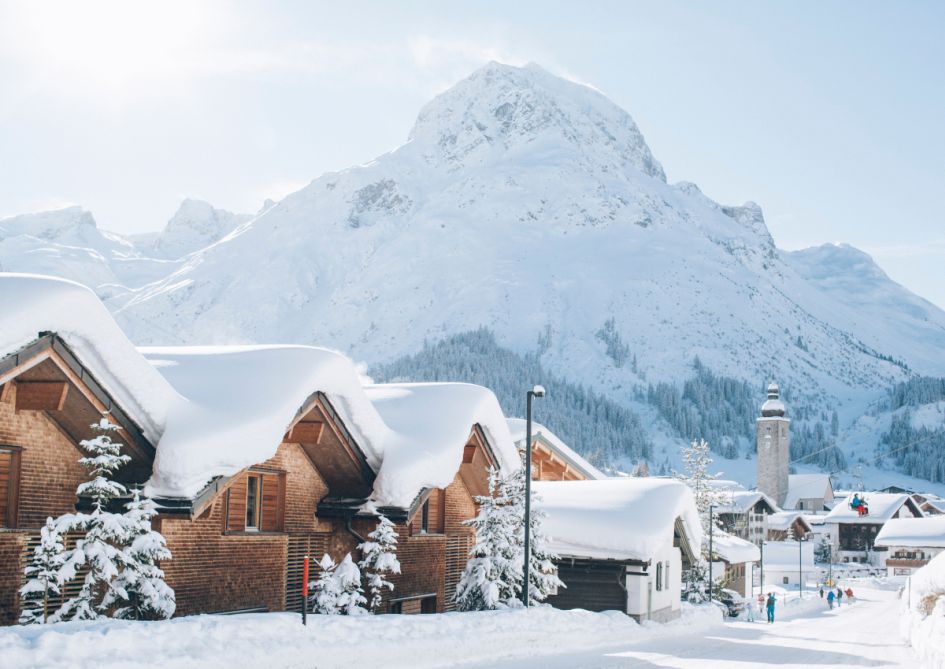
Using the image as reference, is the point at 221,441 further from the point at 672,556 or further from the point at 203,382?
the point at 672,556

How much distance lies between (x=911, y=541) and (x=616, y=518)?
86650 mm

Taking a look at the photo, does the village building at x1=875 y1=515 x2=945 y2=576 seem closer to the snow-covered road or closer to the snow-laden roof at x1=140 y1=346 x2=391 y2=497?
the snow-covered road

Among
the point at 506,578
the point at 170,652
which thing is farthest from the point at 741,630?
the point at 170,652

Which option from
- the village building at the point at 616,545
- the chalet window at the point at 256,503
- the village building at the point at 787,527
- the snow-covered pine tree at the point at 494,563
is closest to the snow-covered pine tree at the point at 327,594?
the chalet window at the point at 256,503

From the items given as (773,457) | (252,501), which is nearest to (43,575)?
(252,501)

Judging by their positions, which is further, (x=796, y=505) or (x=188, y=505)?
(x=796, y=505)

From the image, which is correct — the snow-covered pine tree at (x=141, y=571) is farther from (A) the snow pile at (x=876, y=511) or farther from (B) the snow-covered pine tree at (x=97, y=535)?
(A) the snow pile at (x=876, y=511)

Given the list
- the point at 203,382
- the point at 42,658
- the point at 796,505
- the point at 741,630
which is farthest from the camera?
the point at 796,505

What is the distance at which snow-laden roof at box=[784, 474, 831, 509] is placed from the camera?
16988 cm

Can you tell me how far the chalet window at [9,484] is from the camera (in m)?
15.1

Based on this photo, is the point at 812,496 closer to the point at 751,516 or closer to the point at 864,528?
the point at 864,528

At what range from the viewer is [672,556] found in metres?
35.4

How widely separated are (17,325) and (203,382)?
497 cm

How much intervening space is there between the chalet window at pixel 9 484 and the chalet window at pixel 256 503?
13.9 ft
